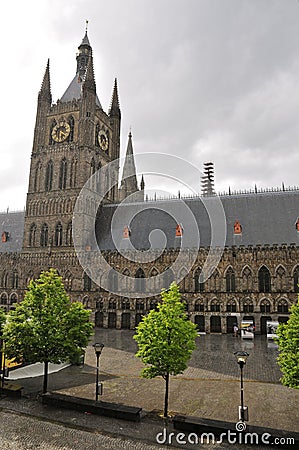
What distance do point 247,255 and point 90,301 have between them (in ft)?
68.2

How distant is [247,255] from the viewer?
128 feet

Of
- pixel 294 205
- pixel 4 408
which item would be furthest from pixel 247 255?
pixel 4 408

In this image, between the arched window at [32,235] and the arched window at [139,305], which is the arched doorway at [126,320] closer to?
the arched window at [139,305]

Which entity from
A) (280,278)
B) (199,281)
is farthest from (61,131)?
(280,278)

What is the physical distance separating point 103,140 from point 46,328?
40.3m

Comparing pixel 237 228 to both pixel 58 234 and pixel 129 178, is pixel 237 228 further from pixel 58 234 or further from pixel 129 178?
pixel 129 178

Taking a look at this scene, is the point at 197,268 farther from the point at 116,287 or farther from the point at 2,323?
the point at 2,323

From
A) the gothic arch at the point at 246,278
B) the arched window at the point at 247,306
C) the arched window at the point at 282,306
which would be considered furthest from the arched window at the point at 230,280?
the arched window at the point at 282,306

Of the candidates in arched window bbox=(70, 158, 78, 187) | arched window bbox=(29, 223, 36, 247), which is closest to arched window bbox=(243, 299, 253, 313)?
arched window bbox=(70, 158, 78, 187)

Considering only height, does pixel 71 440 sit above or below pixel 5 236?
below

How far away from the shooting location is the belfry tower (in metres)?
47.2

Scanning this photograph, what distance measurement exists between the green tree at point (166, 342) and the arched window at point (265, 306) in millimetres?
23859

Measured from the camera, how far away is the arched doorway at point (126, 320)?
1647 inches

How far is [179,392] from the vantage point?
59.7 ft
